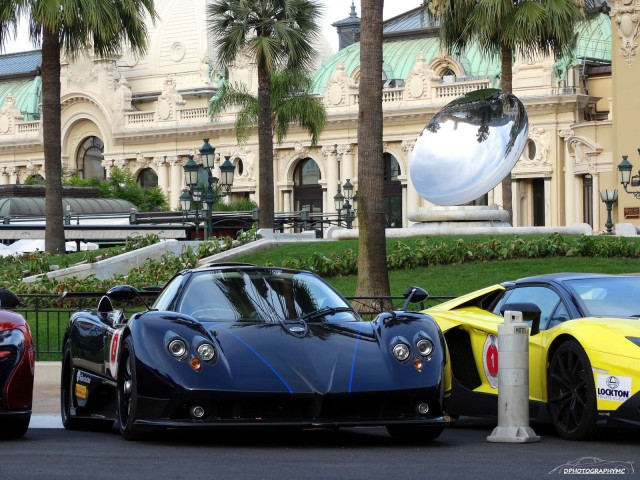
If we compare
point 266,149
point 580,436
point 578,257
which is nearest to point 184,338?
point 580,436

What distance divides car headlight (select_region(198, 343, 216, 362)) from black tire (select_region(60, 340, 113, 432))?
2.04m

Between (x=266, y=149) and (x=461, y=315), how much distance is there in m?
27.5

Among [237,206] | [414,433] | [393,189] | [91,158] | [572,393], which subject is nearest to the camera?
[414,433]

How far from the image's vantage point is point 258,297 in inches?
410

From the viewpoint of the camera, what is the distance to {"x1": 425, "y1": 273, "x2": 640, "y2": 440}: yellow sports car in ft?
31.2

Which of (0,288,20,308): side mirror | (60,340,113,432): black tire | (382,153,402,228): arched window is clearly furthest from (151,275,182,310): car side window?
(382,153,402,228): arched window

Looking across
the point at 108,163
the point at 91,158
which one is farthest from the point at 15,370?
the point at 91,158

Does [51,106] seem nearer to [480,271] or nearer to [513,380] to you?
[480,271]

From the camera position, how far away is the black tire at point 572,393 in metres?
9.63

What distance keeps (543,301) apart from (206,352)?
9.47 ft

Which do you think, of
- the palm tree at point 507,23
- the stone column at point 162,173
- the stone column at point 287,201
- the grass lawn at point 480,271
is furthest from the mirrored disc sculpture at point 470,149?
the stone column at point 162,173

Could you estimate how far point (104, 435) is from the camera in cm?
1076

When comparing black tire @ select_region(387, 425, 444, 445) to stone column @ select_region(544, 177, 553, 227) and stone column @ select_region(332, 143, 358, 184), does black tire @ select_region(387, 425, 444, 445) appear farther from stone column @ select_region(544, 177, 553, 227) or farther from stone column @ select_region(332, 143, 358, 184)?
stone column @ select_region(332, 143, 358, 184)

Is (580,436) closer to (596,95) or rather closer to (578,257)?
(578,257)
